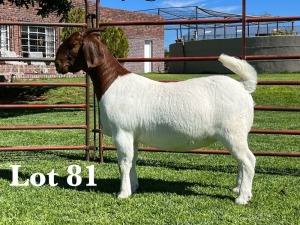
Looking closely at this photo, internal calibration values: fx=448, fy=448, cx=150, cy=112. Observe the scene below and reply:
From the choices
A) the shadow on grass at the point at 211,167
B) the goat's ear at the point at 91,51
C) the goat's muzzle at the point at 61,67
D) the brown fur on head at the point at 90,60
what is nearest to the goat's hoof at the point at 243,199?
the shadow on grass at the point at 211,167

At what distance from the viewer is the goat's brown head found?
13.8ft

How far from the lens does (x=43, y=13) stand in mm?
12336

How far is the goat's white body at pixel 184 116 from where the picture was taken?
3.93 meters

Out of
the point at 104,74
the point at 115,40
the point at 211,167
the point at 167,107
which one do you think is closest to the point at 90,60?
the point at 104,74

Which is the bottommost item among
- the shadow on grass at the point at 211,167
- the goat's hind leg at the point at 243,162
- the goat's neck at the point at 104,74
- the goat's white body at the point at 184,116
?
the shadow on grass at the point at 211,167

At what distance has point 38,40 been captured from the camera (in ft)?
71.7

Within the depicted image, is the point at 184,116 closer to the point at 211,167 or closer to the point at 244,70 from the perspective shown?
the point at 244,70

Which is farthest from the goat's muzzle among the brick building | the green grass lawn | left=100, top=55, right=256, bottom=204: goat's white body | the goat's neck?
the brick building

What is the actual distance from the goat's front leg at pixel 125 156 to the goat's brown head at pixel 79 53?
0.73 metres

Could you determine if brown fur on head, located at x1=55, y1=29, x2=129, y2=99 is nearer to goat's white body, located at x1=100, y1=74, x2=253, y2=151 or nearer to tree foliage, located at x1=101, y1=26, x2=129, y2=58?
goat's white body, located at x1=100, y1=74, x2=253, y2=151

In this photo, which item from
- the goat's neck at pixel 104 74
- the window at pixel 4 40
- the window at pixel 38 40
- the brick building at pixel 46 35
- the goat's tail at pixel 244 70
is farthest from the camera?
the window at pixel 38 40

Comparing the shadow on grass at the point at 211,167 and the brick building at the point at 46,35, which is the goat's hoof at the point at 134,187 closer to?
the shadow on grass at the point at 211,167

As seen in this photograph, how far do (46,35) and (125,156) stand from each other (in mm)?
19187

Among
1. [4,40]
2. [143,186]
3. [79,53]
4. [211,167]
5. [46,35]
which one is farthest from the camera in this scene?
[46,35]
